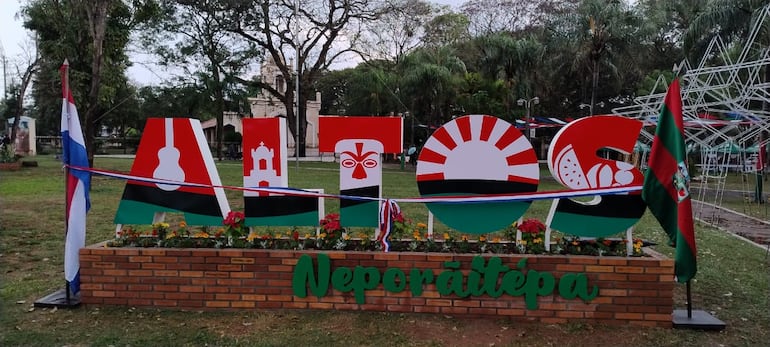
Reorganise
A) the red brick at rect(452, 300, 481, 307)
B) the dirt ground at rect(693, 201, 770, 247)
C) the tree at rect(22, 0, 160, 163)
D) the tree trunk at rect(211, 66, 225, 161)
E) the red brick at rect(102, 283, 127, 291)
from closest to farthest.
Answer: the red brick at rect(452, 300, 481, 307) → the red brick at rect(102, 283, 127, 291) → the dirt ground at rect(693, 201, 770, 247) → the tree at rect(22, 0, 160, 163) → the tree trunk at rect(211, 66, 225, 161)

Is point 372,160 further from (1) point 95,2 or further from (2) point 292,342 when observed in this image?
(1) point 95,2

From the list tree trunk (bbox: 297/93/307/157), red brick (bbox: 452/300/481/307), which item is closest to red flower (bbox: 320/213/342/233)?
red brick (bbox: 452/300/481/307)

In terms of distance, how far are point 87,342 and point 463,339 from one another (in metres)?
2.81

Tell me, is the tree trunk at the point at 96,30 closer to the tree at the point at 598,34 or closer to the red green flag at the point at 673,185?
the red green flag at the point at 673,185

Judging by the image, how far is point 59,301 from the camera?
4473 mm

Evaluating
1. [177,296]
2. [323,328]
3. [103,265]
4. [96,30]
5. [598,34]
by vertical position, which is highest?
[598,34]

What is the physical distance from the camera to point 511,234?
4863 millimetres

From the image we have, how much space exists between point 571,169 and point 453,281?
1484 mm

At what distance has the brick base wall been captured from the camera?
4.12m

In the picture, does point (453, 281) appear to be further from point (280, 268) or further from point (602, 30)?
point (602, 30)

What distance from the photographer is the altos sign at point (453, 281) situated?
4152mm

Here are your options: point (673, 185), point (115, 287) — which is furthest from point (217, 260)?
point (673, 185)

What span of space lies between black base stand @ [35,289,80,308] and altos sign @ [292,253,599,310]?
198 cm

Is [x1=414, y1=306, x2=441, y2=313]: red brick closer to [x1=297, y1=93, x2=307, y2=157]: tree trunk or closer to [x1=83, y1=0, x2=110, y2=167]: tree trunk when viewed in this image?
[x1=83, y1=0, x2=110, y2=167]: tree trunk
